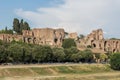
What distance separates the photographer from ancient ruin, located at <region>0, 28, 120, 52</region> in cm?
14162

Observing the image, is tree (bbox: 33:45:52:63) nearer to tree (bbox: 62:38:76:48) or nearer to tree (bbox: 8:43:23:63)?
tree (bbox: 8:43:23:63)

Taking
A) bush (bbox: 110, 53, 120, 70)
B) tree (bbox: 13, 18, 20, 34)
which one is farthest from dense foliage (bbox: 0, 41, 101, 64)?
tree (bbox: 13, 18, 20, 34)

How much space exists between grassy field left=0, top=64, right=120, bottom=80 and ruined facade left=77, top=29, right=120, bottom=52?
171ft

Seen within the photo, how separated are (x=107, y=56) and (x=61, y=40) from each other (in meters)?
27.6

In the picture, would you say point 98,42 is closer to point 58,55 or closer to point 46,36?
point 46,36

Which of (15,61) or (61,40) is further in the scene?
(61,40)

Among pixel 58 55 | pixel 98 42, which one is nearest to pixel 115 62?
pixel 58 55

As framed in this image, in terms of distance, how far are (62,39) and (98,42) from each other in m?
16.1

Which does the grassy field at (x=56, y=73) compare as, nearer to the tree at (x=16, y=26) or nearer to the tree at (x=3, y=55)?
the tree at (x=3, y=55)

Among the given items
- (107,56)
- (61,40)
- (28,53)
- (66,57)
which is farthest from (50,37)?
(28,53)

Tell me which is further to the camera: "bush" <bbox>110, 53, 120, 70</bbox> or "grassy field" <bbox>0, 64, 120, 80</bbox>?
"bush" <bbox>110, 53, 120, 70</bbox>

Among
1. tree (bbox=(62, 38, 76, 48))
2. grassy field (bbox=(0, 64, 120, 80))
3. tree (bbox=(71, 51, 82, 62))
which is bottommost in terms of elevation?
grassy field (bbox=(0, 64, 120, 80))

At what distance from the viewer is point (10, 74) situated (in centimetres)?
7488

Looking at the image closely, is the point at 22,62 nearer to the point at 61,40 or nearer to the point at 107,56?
the point at 107,56
